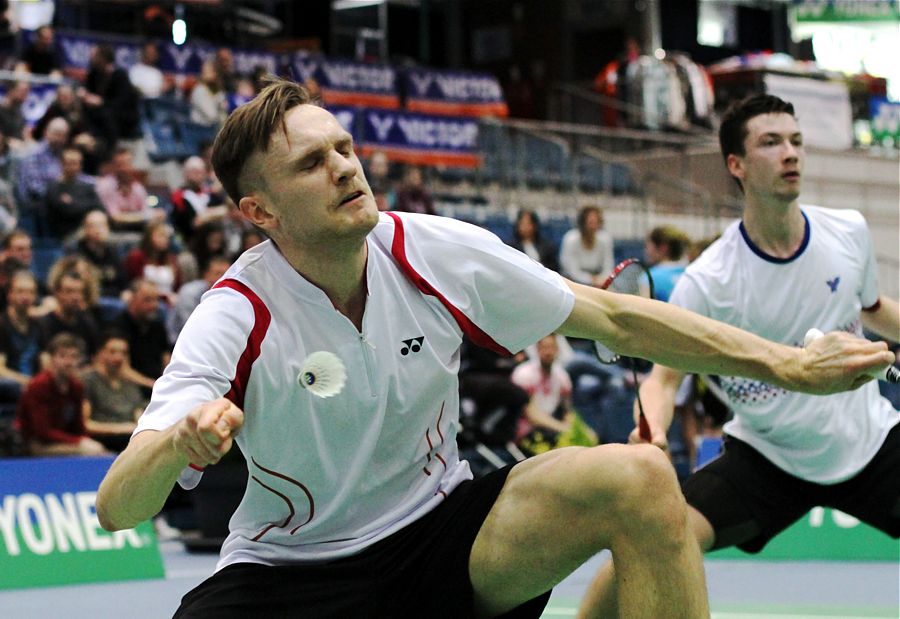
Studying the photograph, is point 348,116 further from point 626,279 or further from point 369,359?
point 369,359

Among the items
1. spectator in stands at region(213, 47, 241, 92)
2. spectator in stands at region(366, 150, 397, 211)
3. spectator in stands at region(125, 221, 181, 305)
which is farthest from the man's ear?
spectator in stands at region(213, 47, 241, 92)

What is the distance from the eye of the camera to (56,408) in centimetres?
912

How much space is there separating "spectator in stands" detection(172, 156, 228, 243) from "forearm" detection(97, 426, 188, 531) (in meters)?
8.22

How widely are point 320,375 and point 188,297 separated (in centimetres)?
706

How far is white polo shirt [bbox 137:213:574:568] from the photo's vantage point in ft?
11.4

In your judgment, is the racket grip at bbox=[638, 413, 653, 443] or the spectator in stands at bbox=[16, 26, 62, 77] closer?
the racket grip at bbox=[638, 413, 653, 443]

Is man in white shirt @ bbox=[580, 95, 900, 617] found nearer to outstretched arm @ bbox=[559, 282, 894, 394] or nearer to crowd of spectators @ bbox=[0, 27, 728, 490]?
outstretched arm @ bbox=[559, 282, 894, 394]

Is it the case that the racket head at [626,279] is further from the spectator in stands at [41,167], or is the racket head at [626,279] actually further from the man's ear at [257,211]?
the spectator in stands at [41,167]

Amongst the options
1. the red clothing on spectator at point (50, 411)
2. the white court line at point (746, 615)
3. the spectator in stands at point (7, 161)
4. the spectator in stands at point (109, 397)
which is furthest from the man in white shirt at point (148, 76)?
the white court line at point (746, 615)

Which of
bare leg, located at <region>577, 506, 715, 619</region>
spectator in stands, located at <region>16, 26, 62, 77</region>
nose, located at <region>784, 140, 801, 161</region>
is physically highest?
spectator in stands, located at <region>16, 26, 62, 77</region>

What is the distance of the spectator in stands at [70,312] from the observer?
31.8ft

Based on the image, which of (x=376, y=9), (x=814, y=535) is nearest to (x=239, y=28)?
(x=376, y=9)

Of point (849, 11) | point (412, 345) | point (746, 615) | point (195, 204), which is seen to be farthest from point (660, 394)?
point (849, 11)

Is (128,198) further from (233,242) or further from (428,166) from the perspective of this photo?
(428,166)
